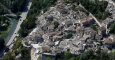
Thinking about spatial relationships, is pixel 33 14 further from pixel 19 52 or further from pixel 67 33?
pixel 19 52

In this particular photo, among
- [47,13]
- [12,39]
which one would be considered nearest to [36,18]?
[47,13]

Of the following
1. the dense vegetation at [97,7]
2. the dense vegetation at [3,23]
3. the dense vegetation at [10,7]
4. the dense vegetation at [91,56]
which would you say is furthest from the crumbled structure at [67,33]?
the dense vegetation at [10,7]

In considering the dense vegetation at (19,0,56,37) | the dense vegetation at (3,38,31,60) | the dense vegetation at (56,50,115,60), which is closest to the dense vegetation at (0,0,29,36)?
the dense vegetation at (19,0,56,37)

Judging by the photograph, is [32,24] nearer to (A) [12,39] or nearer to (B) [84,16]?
(A) [12,39]

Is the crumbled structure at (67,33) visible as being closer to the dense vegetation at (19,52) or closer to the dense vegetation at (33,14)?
the dense vegetation at (33,14)

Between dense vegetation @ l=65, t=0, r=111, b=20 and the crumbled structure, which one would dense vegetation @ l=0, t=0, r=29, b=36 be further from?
dense vegetation @ l=65, t=0, r=111, b=20

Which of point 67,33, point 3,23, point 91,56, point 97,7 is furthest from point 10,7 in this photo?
point 91,56
